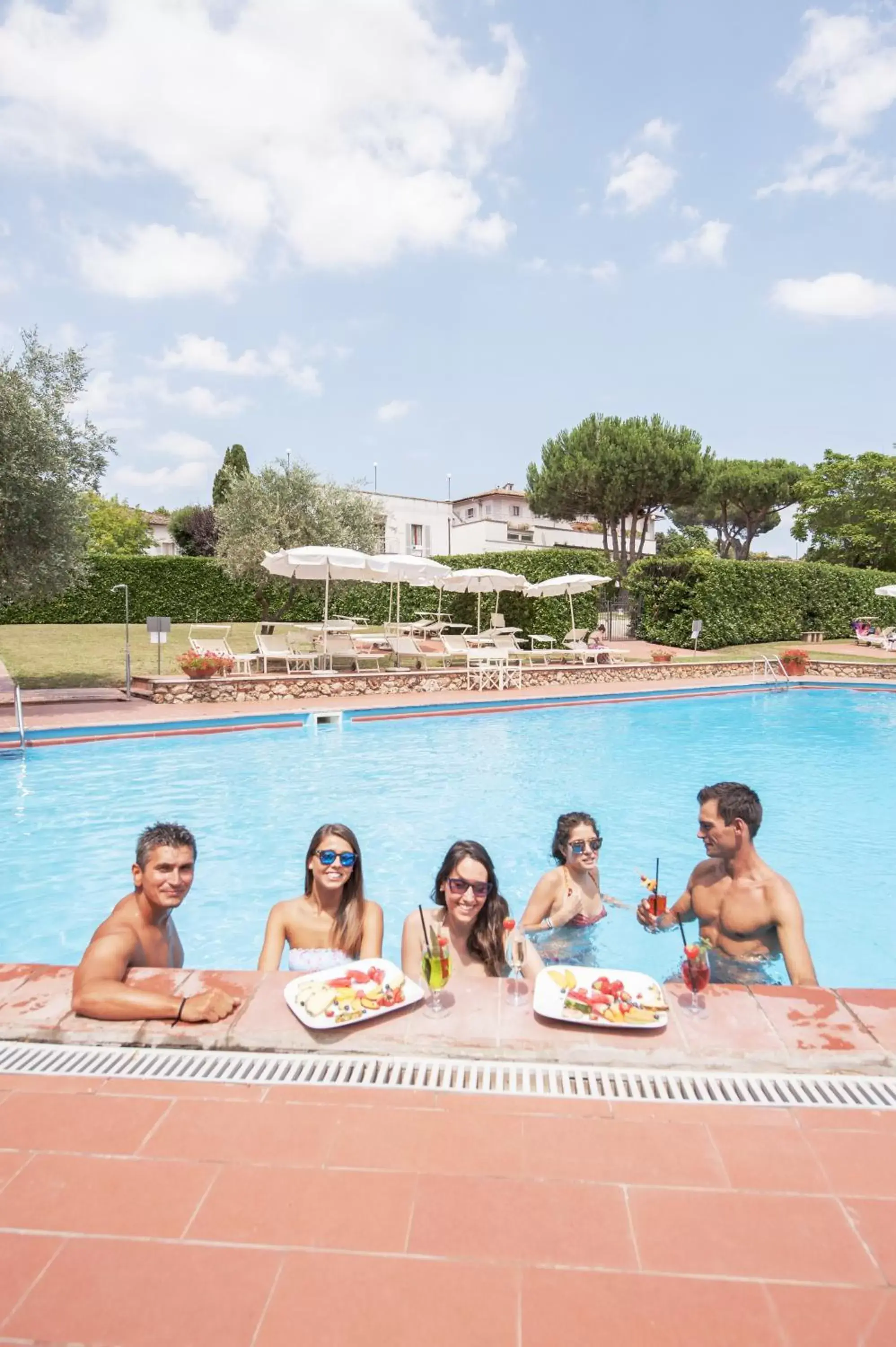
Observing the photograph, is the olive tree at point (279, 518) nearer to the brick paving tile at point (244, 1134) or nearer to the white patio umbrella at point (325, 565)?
the white patio umbrella at point (325, 565)

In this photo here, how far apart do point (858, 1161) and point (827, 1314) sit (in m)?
0.58

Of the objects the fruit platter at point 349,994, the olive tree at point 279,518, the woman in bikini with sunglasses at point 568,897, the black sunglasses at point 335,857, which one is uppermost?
the olive tree at point 279,518

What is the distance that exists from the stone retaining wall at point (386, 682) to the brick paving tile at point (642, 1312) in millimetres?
14027

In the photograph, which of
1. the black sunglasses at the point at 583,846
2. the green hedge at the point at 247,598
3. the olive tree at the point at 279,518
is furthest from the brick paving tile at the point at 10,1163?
the green hedge at the point at 247,598

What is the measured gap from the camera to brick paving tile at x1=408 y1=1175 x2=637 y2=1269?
1875 millimetres

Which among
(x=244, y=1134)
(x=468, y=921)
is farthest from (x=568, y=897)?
(x=244, y=1134)

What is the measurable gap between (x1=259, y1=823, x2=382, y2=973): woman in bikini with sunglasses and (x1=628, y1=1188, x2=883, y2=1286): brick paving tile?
7.21ft

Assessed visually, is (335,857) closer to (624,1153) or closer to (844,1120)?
(624,1153)

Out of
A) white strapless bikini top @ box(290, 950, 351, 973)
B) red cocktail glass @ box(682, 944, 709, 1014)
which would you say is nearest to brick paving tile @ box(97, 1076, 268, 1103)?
white strapless bikini top @ box(290, 950, 351, 973)

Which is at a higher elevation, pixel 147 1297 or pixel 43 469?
→ pixel 43 469

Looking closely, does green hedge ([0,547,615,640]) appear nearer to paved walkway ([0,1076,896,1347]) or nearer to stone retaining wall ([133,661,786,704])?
stone retaining wall ([133,661,786,704])

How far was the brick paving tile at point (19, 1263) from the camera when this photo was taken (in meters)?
1.73

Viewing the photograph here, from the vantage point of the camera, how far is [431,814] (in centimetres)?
925

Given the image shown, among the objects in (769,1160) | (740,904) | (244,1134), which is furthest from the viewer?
(740,904)
